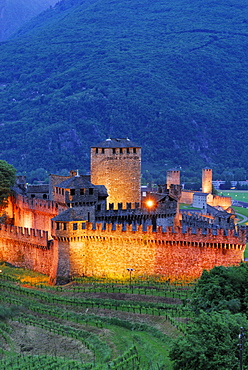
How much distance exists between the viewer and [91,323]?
36.1 meters

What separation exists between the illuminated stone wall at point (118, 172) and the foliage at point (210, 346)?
24.0 m

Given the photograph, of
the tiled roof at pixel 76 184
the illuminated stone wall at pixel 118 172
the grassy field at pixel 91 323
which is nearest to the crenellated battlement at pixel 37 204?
the tiled roof at pixel 76 184

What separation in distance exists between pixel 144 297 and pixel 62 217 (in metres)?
7.81

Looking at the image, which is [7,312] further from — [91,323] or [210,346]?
[210,346]

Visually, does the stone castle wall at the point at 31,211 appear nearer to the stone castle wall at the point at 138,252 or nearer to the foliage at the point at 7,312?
the stone castle wall at the point at 138,252

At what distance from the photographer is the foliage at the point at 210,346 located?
26188 millimetres

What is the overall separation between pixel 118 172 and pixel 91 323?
58.7 feet

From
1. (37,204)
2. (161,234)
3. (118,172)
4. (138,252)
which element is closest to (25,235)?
(37,204)

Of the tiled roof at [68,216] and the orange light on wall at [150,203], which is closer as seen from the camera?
the tiled roof at [68,216]

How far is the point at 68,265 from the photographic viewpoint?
43.6m

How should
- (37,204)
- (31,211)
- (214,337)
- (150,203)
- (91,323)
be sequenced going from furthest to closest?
1. (31,211)
2. (37,204)
3. (150,203)
4. (91,323)
5. (214,337)

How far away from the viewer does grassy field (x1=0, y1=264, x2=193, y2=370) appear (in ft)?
99.7

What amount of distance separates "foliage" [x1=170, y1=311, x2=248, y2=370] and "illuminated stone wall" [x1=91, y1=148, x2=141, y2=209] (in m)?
24.0

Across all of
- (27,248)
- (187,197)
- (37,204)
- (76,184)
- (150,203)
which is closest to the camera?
A: (76,184)
